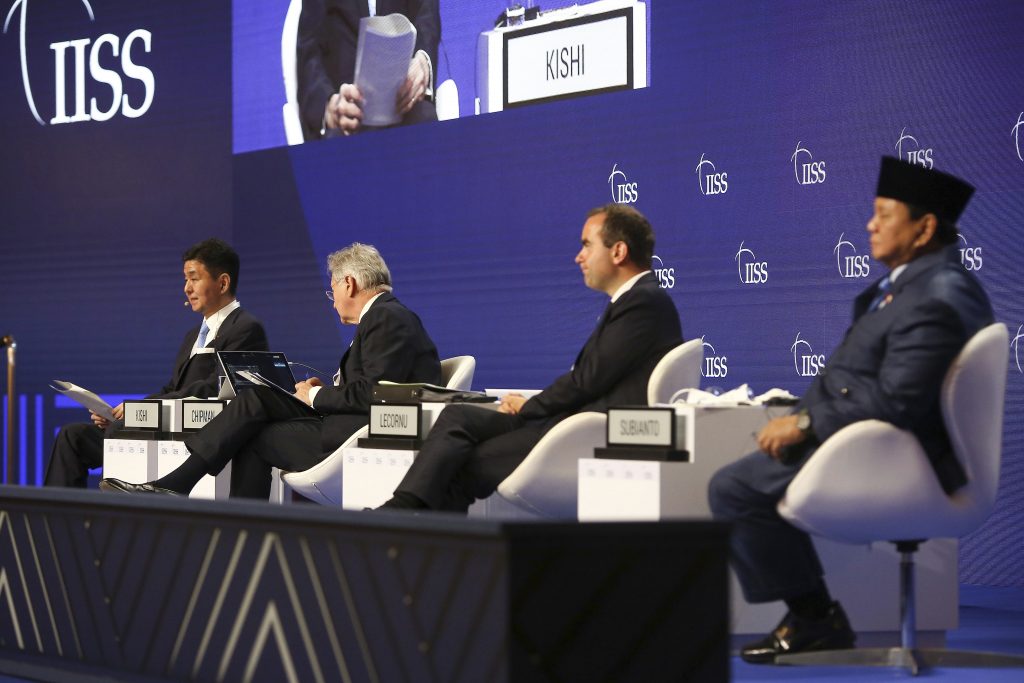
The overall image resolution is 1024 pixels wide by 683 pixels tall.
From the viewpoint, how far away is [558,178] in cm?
648

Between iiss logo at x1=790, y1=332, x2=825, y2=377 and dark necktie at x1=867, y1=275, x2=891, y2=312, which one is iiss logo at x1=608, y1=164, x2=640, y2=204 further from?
dark necktie at x1=867, y1=275, x2=891, y2=312

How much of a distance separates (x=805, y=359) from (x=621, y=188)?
115cm

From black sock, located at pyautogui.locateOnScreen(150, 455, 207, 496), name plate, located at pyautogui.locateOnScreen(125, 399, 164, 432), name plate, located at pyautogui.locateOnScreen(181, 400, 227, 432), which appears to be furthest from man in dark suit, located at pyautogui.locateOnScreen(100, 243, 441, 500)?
name plate, located at pyautogui.locateOnScreen(125, 399, 164, 432)

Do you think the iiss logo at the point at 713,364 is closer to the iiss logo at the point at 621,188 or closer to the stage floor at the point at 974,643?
the iiss logo at the point at 621,188

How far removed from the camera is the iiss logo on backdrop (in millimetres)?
8453

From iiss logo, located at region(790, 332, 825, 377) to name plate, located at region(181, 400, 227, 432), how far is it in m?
2.15

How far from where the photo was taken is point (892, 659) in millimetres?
3545

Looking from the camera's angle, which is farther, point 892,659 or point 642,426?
point 642,426

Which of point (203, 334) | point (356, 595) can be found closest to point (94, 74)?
point (203, 334)

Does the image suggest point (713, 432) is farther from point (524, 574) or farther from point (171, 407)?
point (171, 407)

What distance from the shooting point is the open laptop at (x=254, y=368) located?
5285 mm

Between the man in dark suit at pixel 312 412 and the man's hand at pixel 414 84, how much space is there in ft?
5.79

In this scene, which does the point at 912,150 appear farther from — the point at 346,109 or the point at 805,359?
the point at 346,109

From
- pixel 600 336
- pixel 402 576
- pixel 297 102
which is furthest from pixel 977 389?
pixel 297 102
